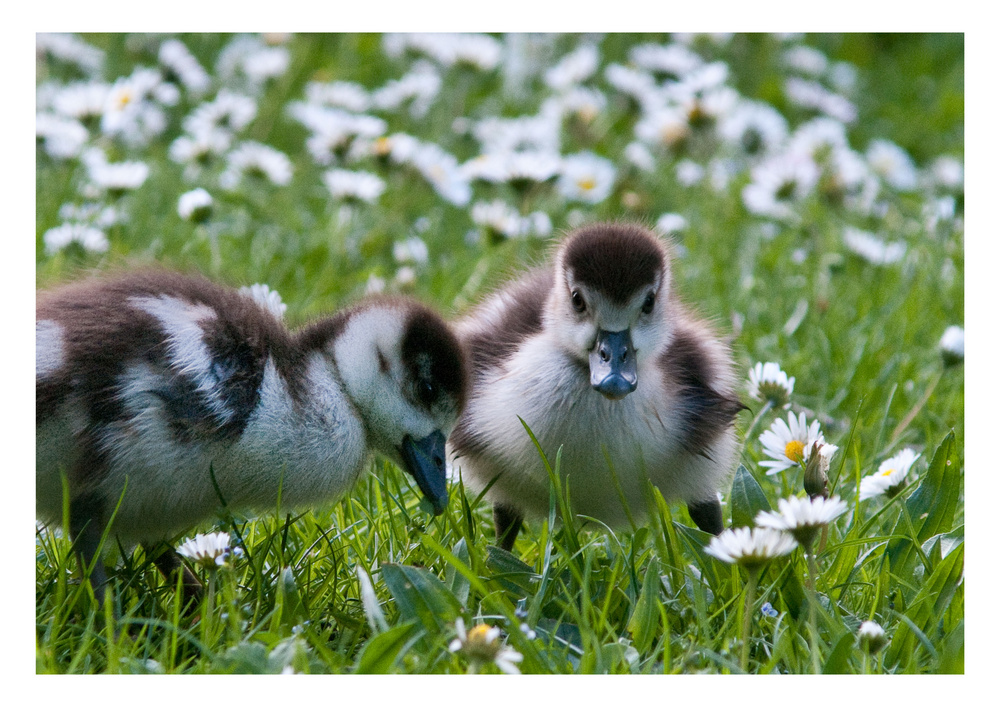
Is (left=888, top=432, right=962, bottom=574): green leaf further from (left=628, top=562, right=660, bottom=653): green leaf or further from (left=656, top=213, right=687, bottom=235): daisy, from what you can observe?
(left=656, top=213, right=687, bottom=235): daisy

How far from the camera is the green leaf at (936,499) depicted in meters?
2.43

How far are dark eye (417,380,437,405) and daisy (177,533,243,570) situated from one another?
18.9 inches

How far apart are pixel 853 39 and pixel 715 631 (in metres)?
5.97

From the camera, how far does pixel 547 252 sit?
311 centimetres

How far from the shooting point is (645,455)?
7.98ft

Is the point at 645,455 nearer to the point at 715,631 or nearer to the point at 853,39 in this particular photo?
the point at 715,631

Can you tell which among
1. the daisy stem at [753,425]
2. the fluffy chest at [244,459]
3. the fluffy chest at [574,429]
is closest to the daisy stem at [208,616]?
the fluffy chest at [244,459]

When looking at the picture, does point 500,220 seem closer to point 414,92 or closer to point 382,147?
point 382,147

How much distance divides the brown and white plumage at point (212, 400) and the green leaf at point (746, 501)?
0.63 metres

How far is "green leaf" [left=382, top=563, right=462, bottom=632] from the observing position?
2064 millimetres

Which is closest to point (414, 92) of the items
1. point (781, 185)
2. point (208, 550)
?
point (781, 185)

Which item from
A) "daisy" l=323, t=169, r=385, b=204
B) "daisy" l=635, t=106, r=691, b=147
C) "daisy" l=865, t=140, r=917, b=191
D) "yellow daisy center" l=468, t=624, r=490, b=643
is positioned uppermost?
"daisy" l=635, t=106, r=691, b=147

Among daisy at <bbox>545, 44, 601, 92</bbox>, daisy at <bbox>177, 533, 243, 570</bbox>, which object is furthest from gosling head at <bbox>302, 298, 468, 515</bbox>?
daisy at <bbox>545, 44, 601, 92</bbox>
